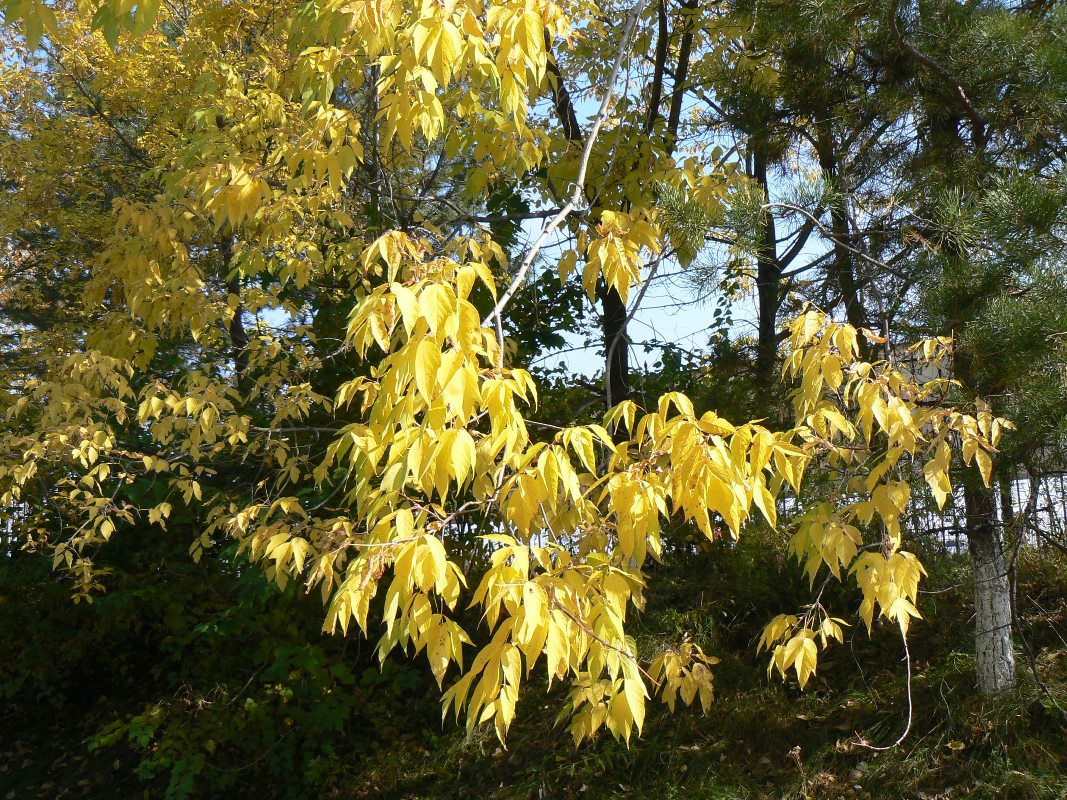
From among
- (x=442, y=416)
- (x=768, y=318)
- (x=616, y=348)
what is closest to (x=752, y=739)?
(x=616, y=348)

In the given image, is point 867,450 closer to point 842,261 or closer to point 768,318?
point 842,261

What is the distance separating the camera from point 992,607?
3668 millimetres

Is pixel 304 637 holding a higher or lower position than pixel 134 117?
lower

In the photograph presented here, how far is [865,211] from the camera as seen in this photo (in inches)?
146

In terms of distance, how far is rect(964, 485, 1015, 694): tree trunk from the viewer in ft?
12.0

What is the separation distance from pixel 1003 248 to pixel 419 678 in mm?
4323

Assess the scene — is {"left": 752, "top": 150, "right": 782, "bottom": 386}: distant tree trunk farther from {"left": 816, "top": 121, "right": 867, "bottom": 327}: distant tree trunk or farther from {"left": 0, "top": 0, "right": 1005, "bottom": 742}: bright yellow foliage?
{"left": 0, "top": 0, "right": 1005, "bottom": 742}: bright yellow foliage

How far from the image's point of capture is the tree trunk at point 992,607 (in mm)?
3658

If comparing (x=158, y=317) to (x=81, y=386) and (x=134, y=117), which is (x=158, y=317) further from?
(x=134, y=117)

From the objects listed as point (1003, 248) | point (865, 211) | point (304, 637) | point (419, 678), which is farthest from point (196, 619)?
point (1003, 248)

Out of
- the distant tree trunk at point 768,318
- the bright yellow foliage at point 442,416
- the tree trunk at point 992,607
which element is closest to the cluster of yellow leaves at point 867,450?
the bright yellow foliage at point 442,416

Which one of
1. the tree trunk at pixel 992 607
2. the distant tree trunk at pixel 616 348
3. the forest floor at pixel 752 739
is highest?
the distant tree trunk at pixel 616 348

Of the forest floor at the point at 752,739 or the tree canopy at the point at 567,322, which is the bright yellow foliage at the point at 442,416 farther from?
the forest floor at the point at 752,739

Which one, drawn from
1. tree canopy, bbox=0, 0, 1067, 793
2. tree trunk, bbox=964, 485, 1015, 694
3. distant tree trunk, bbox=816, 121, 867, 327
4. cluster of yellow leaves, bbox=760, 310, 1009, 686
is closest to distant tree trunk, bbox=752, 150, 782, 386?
tree canopy, bbox=0, 0, 1067, 793
